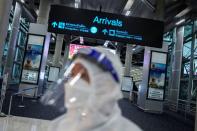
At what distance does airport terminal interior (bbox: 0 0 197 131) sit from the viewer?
4.93 feet

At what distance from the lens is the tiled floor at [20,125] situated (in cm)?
631

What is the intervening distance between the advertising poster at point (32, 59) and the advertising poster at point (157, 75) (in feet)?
16.0

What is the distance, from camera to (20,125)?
22.0 ft

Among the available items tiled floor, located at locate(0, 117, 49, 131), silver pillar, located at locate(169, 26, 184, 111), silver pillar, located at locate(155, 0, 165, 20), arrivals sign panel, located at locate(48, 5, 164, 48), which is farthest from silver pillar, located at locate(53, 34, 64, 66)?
tiled floor, located at locate(0, 117, 49, 131)

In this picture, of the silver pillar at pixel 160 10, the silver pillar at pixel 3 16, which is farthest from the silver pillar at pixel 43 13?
the silver pillar at pixel 3 16

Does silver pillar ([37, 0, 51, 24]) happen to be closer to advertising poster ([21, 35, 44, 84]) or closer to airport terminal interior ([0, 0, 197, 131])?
airport terminal interior ([0, 0, 197, 131])

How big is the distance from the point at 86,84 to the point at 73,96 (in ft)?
0.29

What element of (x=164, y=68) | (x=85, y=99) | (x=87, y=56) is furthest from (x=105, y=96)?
(x=164, y=68)

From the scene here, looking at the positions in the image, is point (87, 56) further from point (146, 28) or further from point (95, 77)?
point (146, 28)

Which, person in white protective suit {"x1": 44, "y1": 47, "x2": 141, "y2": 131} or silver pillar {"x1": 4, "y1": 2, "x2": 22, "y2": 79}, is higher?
silver pillar {"x1": 4, "y1": 2, "x2": 22, "y2": 79}

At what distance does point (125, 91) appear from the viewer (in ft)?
87.6

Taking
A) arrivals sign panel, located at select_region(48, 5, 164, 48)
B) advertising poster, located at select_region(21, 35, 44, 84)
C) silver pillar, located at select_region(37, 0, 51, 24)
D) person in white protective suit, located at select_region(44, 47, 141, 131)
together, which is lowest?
person in white protective suit, located at select_region(44, 47, 141, 131)

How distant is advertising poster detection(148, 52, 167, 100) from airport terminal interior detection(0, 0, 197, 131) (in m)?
0.04

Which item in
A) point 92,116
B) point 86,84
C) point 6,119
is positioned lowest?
point 6,119
